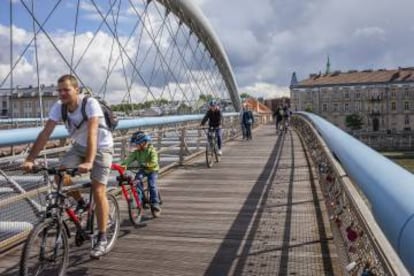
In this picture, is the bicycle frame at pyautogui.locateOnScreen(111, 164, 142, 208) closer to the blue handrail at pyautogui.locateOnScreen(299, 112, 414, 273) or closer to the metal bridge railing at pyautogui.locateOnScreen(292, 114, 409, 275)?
the metal bridge railing at pyautogui.locateOnScreen(292, 114, 409, 275)

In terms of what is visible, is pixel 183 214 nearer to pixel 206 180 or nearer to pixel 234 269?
pixel 234 269

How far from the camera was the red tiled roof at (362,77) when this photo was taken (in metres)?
114

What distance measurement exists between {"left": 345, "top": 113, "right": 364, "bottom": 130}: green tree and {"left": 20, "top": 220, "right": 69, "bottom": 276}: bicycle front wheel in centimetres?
11470

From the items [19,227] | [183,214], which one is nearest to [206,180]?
[183,214]

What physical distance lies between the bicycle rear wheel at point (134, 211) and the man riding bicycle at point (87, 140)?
1.22 m

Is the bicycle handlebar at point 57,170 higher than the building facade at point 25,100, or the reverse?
the building facade at point 25,100

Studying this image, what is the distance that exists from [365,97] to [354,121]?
18.0 ft

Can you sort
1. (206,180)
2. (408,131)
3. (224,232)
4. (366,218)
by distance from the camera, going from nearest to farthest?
(366,218)
(224,232)
(206,180)
(408,131)

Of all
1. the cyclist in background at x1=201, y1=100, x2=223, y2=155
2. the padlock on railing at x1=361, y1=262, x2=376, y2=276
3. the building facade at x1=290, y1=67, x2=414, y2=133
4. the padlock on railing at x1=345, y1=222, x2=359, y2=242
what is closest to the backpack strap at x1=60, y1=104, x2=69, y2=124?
the padlock on railing at x1=345, y1=222, x2=359, y2=242

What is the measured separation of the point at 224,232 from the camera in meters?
5.53

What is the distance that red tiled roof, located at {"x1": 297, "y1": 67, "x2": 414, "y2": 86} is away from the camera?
4498 inches

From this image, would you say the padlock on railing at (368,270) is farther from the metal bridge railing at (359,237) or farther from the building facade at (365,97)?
the building facade at (365,97)

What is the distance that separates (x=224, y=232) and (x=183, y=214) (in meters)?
1.01

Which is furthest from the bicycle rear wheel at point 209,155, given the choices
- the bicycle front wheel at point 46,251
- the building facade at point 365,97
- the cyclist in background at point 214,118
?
the building facade at point 365,97
